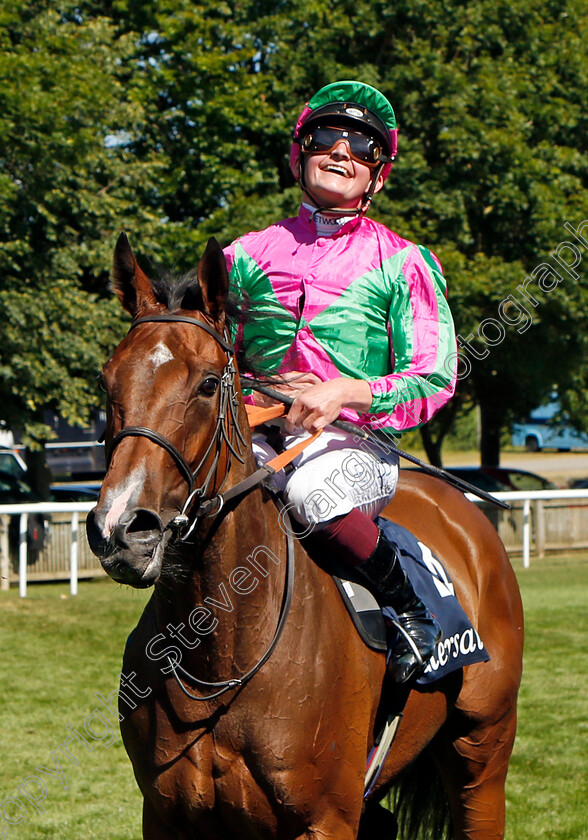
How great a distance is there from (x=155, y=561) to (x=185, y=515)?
0.17 m

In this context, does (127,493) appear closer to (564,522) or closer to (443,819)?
(443,819)

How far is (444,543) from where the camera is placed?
3371mm

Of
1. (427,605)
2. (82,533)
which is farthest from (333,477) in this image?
(82,533)

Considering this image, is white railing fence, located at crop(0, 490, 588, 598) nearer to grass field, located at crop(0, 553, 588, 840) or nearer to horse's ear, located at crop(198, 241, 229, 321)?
grass field, located at crop(0, 553, 588, 840)

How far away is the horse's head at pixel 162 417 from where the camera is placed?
1.91 meters

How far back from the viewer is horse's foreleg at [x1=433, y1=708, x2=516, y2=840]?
331 cm

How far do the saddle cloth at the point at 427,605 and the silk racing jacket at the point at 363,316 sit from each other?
0.39 meters

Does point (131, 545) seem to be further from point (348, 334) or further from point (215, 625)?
point (348, 334)

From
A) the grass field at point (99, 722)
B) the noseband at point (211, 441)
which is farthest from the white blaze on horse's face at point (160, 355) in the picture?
the grass field at point (99, 722)

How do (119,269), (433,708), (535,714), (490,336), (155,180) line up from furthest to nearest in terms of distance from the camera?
(490,336) < (155,180) < (535,714) < (433,708) < (119,269)

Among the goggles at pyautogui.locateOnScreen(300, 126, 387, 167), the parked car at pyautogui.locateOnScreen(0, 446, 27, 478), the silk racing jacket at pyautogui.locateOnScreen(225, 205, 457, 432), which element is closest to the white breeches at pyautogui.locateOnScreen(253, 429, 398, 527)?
the silk racing jacket at pyautogui.locateOnScreen(225, 205, 457, 432)

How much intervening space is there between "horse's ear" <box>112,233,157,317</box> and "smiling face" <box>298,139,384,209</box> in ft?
2.87

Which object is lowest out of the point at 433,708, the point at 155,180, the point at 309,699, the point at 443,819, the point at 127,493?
the point at 443,819

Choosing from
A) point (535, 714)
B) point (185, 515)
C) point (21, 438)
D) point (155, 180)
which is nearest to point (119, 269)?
point (185, 515)
